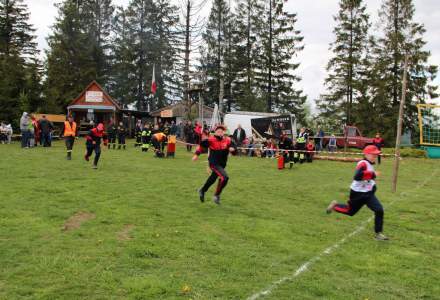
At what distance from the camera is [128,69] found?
191 feet

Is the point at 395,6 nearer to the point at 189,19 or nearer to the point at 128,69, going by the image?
the point at 189,19

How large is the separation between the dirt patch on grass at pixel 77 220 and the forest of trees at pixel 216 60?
29.0m

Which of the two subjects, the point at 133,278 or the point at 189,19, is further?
the point at 189,19

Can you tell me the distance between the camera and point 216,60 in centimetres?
5903

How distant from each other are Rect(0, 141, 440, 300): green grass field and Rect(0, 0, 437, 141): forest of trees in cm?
2661

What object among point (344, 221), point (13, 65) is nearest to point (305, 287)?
point (344, 221)

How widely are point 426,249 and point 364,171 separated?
1.59 m

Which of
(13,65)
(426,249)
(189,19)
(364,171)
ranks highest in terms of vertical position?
(189,19)

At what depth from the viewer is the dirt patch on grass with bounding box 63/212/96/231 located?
7.93 metres

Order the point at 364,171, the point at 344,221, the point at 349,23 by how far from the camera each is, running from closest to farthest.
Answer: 1. the point at 364,171
2. the point at 344,221
3. the point at 349,23

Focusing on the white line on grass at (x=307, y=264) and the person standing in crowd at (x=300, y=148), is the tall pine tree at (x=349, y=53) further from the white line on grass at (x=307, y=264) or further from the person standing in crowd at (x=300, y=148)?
the white line on grass at (x=307, y=264)

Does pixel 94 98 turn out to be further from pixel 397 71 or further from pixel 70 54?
pixel 397 71

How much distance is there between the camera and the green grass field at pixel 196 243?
5.38 meters

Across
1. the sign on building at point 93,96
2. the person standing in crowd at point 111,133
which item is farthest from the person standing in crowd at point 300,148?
the sign on building at point 93,96
